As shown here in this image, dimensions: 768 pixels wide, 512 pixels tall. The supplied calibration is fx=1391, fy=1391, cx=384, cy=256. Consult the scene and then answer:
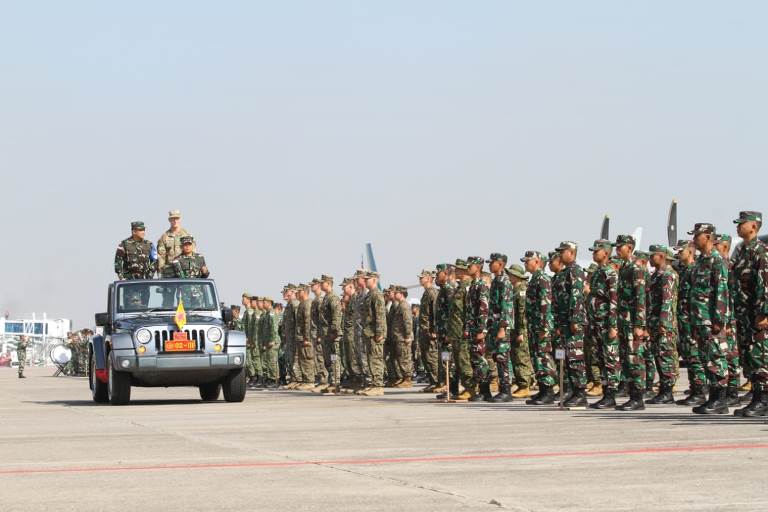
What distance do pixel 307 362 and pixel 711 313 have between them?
15.1m

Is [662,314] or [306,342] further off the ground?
[306,342]

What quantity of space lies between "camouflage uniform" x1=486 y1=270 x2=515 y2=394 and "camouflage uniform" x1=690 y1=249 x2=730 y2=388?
4.15 m

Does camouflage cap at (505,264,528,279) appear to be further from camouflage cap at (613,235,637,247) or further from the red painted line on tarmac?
the red painted line on tarmac

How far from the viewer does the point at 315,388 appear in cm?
2958

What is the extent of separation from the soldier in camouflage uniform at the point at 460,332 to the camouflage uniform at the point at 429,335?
10.1ft

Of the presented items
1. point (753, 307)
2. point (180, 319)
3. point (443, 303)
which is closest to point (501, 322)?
point (443, 303)

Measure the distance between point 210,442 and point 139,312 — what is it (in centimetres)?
983

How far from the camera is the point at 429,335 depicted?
89.7 feet

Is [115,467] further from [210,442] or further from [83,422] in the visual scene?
[83,422]

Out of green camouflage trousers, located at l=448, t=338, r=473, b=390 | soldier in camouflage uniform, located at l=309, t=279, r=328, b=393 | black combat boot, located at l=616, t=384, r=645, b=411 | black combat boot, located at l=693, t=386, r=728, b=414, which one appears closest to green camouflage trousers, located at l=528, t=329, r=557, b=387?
black combat boot, located at l=616, t=384, r=645, b=411

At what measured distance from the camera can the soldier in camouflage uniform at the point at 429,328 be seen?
26.8 meters

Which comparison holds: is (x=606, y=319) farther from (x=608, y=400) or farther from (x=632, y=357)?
(x=608, y=400)

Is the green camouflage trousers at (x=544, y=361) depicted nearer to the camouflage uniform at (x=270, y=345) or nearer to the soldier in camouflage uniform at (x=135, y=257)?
the soldier in camouflage uniform at (x=135, y=257)

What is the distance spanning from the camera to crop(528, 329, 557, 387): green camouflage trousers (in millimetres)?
19391
